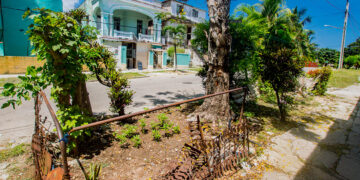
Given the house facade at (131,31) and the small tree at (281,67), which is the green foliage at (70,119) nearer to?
the small tree at (281,67)

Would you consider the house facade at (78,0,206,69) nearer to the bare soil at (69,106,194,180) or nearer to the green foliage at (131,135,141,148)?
the bare soil at (69,106,194,180)

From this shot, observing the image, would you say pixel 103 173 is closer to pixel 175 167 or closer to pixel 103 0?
pixel 175 167

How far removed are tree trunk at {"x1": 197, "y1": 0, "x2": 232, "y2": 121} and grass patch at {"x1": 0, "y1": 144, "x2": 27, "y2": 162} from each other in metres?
3.64

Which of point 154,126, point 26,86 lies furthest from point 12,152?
point 154,126

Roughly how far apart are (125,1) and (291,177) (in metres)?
20.3

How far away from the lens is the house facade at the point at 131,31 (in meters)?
18.2

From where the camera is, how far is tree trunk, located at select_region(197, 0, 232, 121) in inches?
169

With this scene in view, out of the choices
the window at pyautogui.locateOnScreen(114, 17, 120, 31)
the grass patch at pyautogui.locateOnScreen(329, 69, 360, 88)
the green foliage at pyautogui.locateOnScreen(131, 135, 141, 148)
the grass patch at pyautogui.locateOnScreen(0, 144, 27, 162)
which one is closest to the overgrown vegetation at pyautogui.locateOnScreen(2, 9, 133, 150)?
the green foliage at pyautogui.locateOnScreen(131, 135, 141, 148)

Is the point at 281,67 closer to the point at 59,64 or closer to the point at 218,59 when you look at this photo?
the point at 218,59

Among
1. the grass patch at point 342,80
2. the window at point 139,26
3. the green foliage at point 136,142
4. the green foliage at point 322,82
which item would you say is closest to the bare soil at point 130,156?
the green foliage at point 136,142

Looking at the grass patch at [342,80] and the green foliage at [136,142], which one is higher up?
the grass patch at [342,80]

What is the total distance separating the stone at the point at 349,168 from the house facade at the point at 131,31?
1789 centimetres

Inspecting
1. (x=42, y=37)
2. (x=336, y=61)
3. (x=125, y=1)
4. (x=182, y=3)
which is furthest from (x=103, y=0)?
(x=336, y=61)

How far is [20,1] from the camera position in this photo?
14.3m
